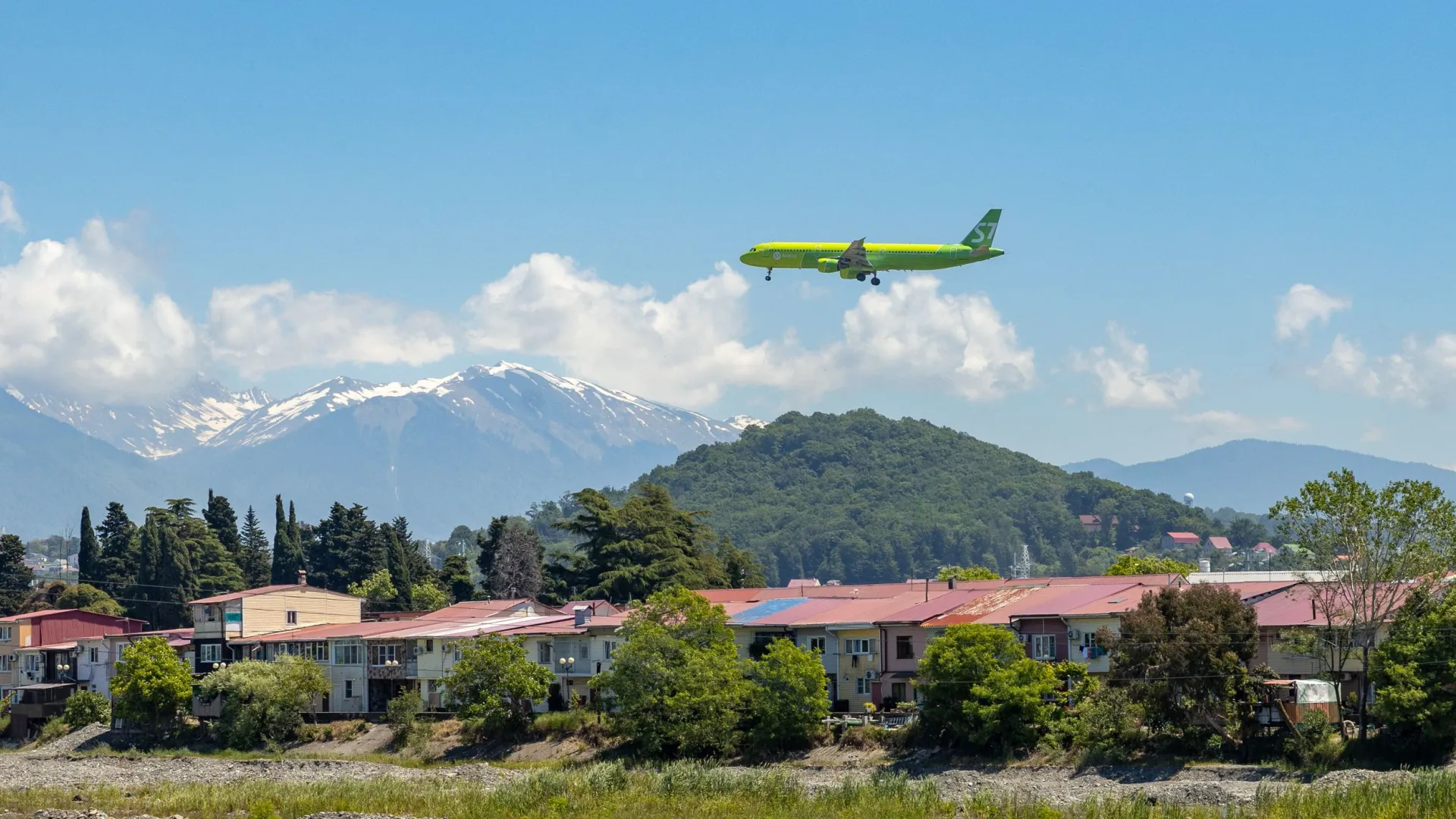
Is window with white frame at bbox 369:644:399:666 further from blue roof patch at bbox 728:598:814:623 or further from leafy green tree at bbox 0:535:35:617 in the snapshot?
leafy green tree at bbox 0:535:35:617

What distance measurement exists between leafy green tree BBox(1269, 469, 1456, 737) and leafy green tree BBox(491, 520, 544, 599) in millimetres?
75746

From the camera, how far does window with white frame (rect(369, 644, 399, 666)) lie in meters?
77.5

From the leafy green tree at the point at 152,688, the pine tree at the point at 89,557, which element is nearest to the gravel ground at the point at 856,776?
the leafy green tree at the point at 152,688

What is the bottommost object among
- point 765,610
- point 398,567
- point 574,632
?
point 574,632

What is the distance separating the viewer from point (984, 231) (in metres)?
85.6

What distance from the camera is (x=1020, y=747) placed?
55.9 meters

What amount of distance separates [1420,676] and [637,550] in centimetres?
6550

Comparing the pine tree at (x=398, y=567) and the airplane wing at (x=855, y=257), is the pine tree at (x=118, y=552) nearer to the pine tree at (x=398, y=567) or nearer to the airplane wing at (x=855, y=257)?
the pine tree at (x=398, y=567)

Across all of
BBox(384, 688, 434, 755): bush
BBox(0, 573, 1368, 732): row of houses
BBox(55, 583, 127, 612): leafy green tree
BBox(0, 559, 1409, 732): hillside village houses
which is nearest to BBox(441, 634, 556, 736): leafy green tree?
BBox(384, 688, 434, 755): bush

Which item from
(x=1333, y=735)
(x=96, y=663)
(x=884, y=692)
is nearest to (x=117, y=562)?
(x=96, y=663)

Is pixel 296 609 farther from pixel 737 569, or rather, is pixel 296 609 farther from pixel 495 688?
pixel 737 569

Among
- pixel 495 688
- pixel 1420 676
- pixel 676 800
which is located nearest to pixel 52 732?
pixel 495 688

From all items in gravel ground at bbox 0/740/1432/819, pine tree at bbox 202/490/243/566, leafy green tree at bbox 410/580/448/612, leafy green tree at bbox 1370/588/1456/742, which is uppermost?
pine tree at bbox 202/490/243/566

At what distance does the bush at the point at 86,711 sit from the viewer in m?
80.2
